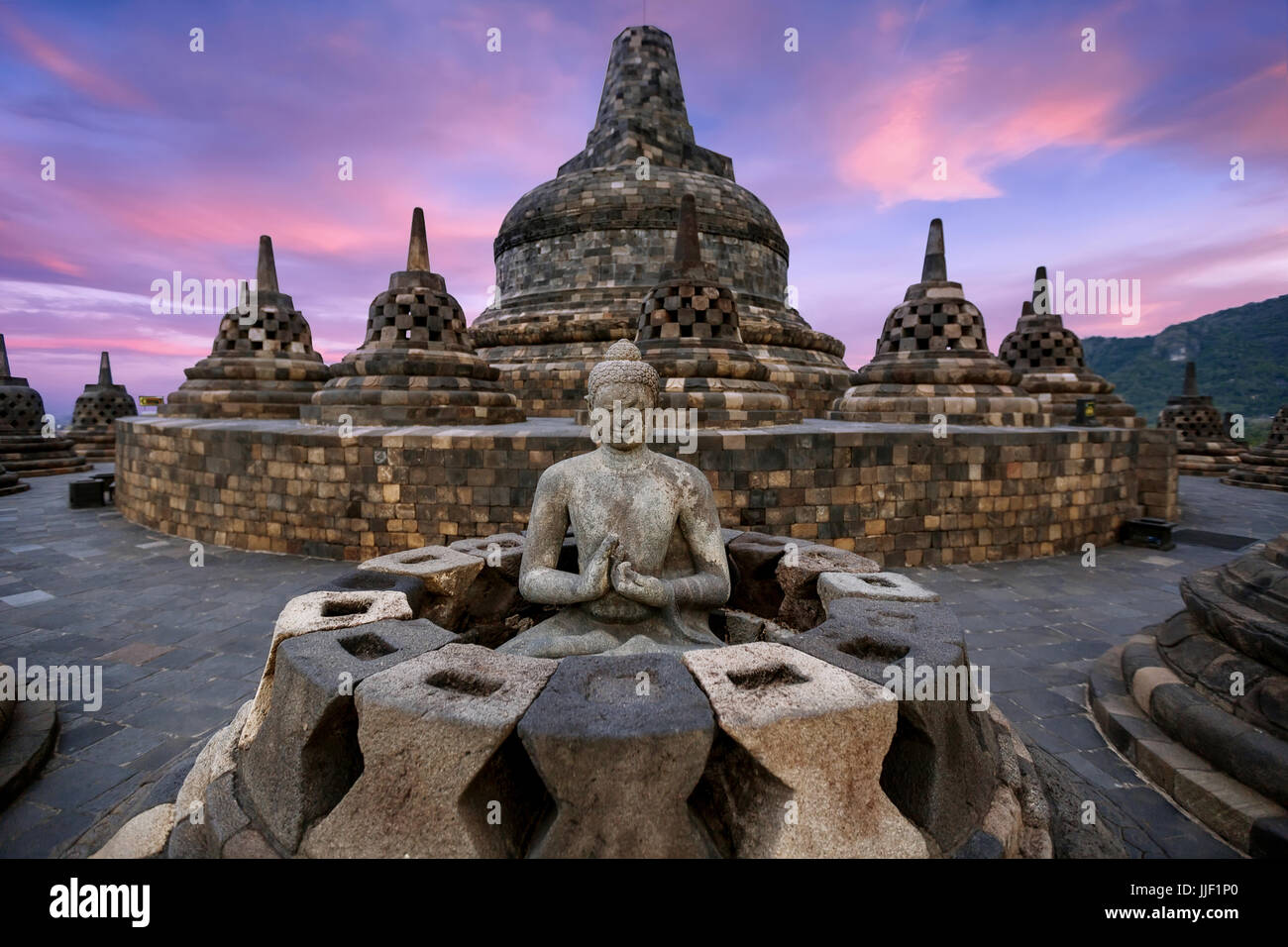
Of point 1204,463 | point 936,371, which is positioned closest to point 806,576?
point 936,371

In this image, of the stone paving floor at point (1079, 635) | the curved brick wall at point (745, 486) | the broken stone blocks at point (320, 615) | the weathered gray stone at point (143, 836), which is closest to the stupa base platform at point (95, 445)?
the curved brick wall at point (745, 486)

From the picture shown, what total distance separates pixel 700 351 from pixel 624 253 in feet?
23.2

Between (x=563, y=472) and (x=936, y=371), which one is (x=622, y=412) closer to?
(x=563, y=472)

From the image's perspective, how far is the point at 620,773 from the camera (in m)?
1.66

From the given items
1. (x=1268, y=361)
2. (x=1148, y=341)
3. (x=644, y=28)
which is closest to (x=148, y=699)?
(x=644, y=28)

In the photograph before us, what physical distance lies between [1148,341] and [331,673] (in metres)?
107

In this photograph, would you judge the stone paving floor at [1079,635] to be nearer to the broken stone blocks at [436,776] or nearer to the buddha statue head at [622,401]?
the buddha statue head at [622,401]

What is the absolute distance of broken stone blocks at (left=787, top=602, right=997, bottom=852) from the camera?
2033 millimetres

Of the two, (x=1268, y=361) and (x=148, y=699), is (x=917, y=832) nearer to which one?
(x=148, y=699)

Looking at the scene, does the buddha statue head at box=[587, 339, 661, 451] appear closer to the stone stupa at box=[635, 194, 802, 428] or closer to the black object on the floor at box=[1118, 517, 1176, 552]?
the stone stupa at box=[635, 194, 802, 428]

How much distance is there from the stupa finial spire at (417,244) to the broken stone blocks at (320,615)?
9.56 m

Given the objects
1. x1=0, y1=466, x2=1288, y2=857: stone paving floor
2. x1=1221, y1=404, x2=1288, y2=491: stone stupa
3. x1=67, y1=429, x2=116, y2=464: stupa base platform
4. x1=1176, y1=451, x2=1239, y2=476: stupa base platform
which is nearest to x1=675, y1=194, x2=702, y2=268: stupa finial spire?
x1=0, y1=466, x2=1288, y2=857: stone paving floor
